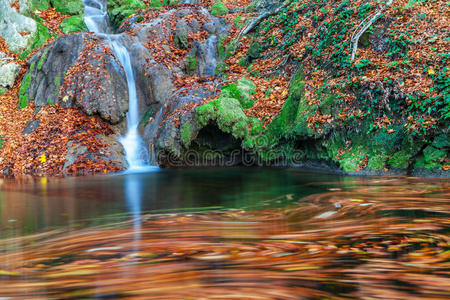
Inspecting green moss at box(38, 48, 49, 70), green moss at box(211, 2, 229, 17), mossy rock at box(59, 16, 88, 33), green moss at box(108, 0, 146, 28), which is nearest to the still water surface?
green moss at box(38, 48, 49, 70)

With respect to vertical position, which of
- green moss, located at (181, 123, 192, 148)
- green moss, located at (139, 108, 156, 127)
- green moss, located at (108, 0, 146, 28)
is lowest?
green moss, located at (181, 123, 192, 148)

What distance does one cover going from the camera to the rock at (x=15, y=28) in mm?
14922

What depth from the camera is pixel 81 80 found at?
10875 mm

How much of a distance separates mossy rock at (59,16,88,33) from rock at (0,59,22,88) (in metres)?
3.98

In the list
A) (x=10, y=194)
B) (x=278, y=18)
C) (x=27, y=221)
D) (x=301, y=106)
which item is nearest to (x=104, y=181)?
(x=10, y=194)

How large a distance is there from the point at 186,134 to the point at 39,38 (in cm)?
1217

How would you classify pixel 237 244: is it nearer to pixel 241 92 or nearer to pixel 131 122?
pixel 241 92

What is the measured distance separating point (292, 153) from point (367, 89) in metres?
2.64

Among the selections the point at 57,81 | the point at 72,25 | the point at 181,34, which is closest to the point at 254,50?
the point at 181,34

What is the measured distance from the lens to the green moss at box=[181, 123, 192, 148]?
8.80m

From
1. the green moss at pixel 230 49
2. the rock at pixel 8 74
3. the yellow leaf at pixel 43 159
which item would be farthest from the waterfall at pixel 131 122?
the rock at pixel 8 74

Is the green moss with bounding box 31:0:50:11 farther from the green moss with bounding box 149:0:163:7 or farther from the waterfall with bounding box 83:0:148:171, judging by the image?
the waterfall with bounding box 83:0:148:171

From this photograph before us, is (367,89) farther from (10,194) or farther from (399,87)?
(10,194)

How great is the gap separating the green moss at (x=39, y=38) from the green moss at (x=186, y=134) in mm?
11367
